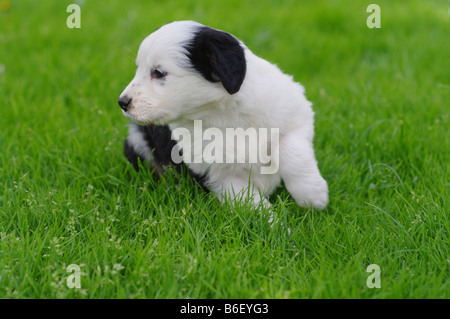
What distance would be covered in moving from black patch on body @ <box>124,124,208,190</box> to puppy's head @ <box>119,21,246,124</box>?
0.51 m

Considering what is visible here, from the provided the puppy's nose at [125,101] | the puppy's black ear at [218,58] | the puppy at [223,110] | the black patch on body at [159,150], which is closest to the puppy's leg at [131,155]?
the black patch on body at [159,150]

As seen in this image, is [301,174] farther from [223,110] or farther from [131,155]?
[131,155]

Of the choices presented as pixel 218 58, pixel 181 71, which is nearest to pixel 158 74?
pixel 181 71

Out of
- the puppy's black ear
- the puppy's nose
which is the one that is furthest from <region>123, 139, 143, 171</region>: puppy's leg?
the puppy's black ear

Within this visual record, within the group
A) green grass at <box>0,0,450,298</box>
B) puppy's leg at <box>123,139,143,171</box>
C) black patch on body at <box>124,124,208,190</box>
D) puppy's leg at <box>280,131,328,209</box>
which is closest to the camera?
green grass at <box>0,0,450,298</box>

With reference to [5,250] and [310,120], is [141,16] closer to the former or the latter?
[310,120]

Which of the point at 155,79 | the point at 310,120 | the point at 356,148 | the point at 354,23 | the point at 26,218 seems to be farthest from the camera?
the point at 354,23

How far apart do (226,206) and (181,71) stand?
745mm

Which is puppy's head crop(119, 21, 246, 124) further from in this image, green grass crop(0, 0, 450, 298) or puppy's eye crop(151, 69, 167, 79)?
green grass crop(0, 0, 450, 298)

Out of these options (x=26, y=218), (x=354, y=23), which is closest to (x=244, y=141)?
(x=26, y=218)

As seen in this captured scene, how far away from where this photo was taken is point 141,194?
2961mm

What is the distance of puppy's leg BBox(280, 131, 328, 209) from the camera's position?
2.66m

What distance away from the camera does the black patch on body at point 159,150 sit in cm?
296

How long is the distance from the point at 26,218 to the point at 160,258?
842 millimetres
